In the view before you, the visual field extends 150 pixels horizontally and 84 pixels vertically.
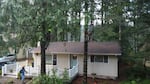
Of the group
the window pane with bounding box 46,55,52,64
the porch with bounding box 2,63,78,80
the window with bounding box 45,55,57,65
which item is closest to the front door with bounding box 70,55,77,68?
the porch with bounding box 2,63,78,80

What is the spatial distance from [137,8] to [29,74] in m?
11.1

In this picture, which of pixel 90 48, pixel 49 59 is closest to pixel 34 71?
pixel 49 59

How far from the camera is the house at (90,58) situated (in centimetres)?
1784

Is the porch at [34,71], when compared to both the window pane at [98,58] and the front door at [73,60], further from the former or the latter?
the window pane at [98,58]

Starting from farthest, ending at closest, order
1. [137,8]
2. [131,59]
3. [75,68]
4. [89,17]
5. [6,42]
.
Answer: [131,59], [75,68], [137,8], [6,42], [89,17]

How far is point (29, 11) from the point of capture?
13.9 metres

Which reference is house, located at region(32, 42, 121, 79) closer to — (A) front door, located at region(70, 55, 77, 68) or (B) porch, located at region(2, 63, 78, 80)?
(A) front door, located at region(70, 55, 77, 68)

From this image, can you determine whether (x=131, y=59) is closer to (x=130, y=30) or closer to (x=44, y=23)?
(x=130, y=30)

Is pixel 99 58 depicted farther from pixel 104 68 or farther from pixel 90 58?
pixel 104 68

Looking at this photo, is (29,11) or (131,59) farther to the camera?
(131,59)

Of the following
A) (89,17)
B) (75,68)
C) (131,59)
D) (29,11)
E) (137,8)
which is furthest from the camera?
(131,59)

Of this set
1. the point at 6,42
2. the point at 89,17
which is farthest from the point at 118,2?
the point at 6,42

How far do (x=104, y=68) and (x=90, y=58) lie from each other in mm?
1594

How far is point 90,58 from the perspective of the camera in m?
18.6
